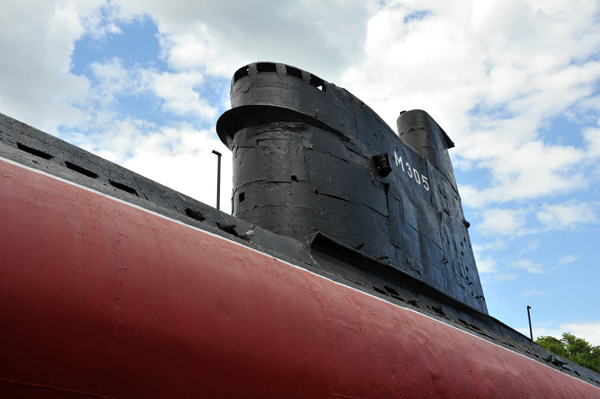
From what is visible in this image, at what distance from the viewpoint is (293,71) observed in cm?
873

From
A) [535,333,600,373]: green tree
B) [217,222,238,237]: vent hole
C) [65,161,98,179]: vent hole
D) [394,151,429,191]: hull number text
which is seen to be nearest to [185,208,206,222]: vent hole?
[217,222,238,237]: vent hole

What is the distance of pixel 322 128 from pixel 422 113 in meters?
5.55

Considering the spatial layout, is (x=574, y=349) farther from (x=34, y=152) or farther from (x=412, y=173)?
(x=34, y=152)

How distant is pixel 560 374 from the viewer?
1098 centimetres

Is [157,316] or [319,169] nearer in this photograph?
[157,316]

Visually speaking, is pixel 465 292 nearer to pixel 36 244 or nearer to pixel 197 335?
pixel 197 335

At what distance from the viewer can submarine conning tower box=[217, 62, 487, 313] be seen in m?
7.82

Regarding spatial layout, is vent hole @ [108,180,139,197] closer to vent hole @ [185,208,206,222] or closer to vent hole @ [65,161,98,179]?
vent hole @ [65,161,98,179]

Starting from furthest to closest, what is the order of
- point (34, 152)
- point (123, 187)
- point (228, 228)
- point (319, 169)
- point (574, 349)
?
point (574, 349) < point (319, 169) < point (228, 228) < point (123, 187) < point (34, 152)

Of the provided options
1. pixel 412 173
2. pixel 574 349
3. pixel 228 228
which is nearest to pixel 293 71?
pixel 412 173

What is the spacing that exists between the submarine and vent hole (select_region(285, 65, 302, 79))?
0.08 ft

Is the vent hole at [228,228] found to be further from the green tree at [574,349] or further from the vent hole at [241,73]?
the green tree at [574,349]

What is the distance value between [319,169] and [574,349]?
1435 inches

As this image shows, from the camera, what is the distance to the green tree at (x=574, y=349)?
3694 centimetres
